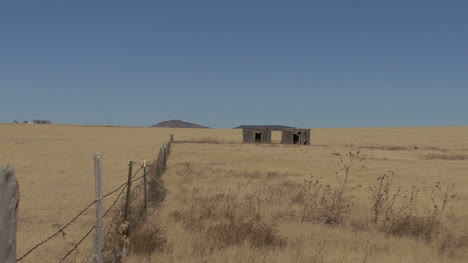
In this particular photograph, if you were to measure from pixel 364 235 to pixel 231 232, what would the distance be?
8.15ft

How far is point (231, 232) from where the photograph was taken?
7406 mm

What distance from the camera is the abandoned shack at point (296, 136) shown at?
56.5m

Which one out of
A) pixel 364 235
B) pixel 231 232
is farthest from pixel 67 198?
pixel 364 235

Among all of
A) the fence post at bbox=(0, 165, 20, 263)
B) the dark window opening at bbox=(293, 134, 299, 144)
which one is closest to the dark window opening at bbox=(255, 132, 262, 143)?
the dark window opening at bbox=(293, 134, 299, 144)

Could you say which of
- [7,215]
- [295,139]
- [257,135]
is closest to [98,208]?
[7,215]

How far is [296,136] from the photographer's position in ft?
186

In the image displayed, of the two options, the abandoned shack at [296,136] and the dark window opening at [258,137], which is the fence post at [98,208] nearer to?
the abandoned shack at [296,136]

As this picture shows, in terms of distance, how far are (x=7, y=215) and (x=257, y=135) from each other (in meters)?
55.5

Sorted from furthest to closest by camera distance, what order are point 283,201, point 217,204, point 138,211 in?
point 283,201
point 217,204
point 138,211

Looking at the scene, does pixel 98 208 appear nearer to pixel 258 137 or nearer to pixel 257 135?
pixel 257 135

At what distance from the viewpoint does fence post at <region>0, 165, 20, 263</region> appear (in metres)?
2.86

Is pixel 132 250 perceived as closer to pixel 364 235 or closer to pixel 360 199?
pixel 364 235

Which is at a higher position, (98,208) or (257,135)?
(257,135)

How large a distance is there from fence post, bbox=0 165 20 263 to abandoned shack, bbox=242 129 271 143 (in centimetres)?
5477
